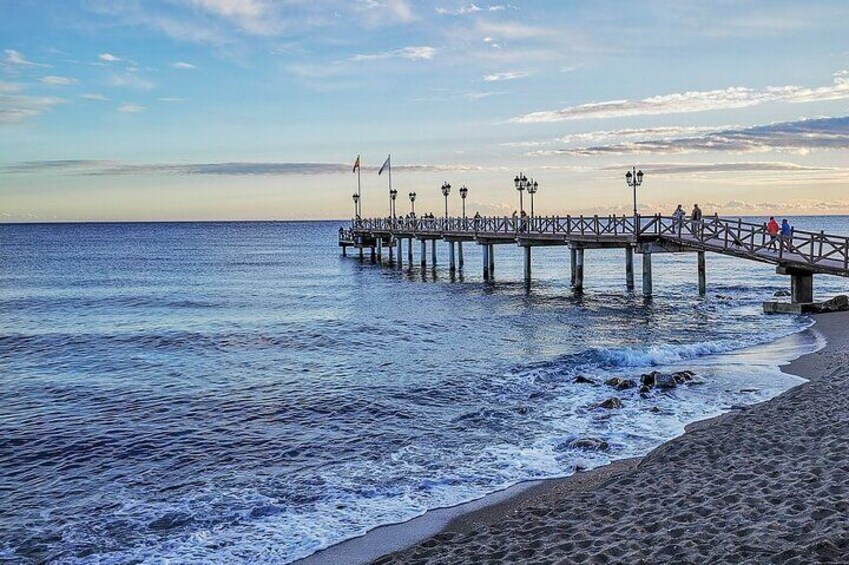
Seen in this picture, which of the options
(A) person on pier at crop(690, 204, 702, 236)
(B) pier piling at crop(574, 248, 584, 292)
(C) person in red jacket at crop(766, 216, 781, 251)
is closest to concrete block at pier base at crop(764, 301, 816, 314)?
(C) person in red jacket at crop(766, 216, 781, 251)

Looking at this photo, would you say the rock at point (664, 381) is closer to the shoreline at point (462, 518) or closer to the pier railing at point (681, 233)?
the shoreline at point (462, 518)

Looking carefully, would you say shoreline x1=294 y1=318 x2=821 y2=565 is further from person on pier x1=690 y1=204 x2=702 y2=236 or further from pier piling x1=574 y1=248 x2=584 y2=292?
pier piling x1=574 y1=248 x2=584 y2=292

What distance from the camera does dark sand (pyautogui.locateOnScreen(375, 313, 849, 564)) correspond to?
23.1ft

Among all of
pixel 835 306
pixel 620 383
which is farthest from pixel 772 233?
pixel 620 383

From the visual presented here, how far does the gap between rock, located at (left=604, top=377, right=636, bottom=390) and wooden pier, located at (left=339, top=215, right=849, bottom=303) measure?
12.3 m

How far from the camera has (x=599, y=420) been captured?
47.2 feet

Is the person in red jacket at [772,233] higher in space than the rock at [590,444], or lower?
higher

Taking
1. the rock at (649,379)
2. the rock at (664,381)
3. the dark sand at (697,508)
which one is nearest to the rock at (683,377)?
the rock at (664,381)

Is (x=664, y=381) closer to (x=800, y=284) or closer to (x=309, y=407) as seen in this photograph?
(x=309, y=407)

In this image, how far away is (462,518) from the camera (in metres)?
9.84

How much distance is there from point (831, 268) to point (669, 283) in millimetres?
21711

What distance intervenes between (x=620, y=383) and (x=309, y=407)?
22.6 feet

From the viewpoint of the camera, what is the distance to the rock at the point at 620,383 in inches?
679

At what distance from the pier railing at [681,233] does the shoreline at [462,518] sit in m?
18.4
